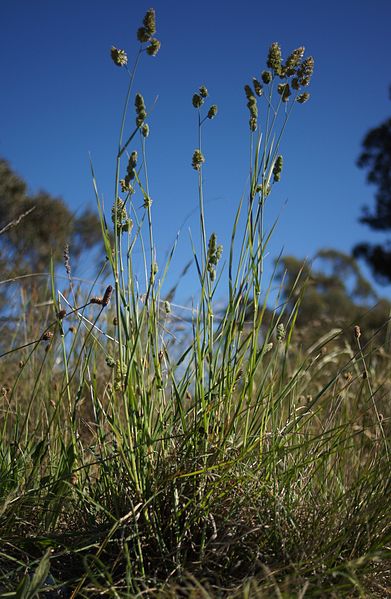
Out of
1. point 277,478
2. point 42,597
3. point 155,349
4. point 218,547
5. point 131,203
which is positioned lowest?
point 42,597

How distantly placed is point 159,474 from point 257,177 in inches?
32.3

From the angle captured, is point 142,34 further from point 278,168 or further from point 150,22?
point 278,168

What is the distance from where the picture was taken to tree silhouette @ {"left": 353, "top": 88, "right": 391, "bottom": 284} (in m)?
16.0

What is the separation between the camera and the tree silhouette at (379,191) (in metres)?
16.0

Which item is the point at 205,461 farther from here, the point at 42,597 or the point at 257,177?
the point at 257,177

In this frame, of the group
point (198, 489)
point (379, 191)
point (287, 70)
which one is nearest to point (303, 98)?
point (287, 70)

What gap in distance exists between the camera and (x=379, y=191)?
16.2 metres

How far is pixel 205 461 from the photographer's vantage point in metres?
1.67

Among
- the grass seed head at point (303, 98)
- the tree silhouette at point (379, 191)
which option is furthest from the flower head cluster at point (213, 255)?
the tree silhouette at point (379, 191)

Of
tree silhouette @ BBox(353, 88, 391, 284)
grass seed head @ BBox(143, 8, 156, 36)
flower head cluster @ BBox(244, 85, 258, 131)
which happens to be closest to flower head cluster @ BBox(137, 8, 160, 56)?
grass seed head @ BBox(143, 8, 156, 36)

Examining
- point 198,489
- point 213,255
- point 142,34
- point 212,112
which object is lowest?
point 198,489

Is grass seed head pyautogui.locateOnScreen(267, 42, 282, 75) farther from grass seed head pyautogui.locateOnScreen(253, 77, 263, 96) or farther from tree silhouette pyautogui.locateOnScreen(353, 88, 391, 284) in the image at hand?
tree silhouette pyautogui.locateOnScreen(353, 88, 391, 284)

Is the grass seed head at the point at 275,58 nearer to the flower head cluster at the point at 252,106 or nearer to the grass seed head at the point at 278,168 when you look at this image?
the flower head cluster at the point at 252,106

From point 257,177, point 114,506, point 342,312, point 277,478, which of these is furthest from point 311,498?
point 342,312
